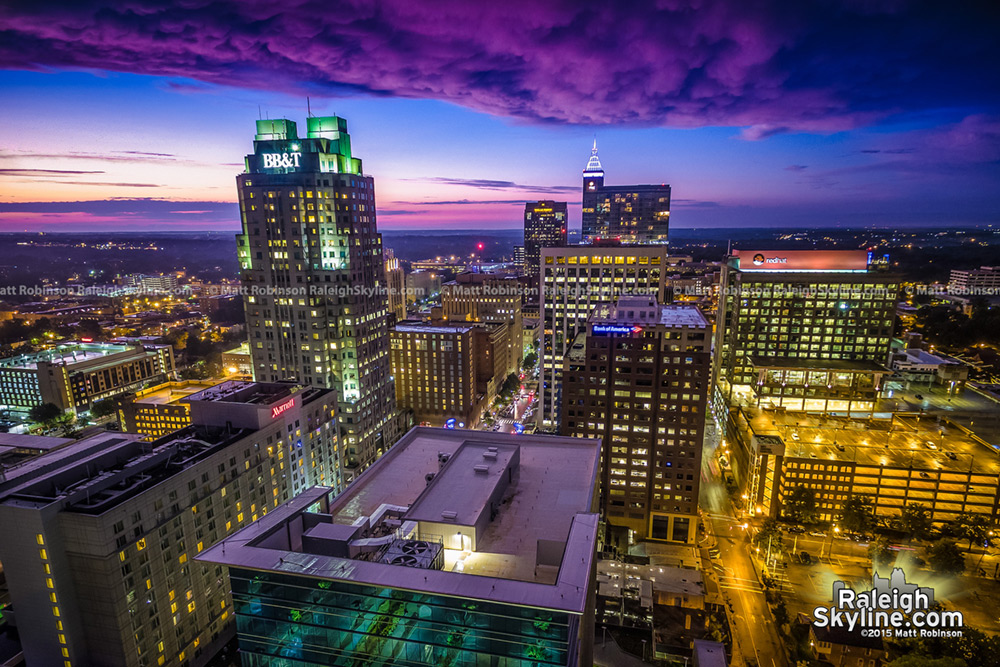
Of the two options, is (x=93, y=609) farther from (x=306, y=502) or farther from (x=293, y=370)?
(x=293, y=370)

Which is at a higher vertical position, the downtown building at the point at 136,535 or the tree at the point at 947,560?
the downtown building at the point at 136,535

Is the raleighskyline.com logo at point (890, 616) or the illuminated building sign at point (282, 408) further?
the illuminated building sign at point (282, 408)

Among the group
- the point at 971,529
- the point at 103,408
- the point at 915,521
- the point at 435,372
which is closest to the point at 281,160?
the point at 435,372

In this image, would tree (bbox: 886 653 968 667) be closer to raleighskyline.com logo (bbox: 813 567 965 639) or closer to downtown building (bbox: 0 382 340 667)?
raleighskyline.com logo (bbox: 813 567 965 639)

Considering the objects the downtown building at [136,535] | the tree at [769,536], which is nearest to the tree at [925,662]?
the tree at [769,536]

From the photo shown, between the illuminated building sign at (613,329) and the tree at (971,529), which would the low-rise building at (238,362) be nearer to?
the illuminated building sign at (613,329)

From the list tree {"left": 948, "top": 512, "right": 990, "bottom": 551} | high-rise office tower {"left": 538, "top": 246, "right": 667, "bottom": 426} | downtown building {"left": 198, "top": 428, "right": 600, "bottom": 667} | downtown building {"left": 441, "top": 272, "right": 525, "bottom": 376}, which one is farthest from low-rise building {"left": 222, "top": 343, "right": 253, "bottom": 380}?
tree {"left": 948, "top": 512, "right": 990, "bottom": 551}

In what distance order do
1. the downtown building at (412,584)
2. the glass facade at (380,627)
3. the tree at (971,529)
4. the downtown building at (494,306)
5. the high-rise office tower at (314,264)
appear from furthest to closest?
the downtown building at (494,306)
the high-rise office tower at (314,264)
the tree at (971,529)
the glass facade at (380,627)
the downtown building at (412,584)
